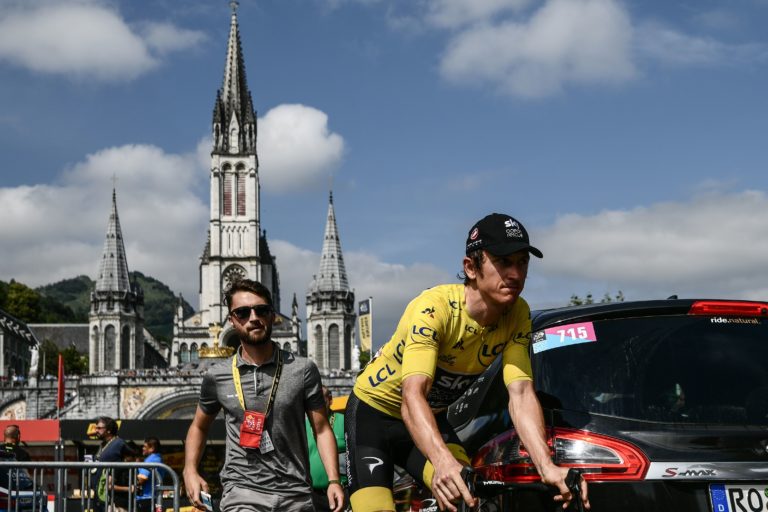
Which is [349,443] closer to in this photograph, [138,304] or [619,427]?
[619,427]

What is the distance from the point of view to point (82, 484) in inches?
306

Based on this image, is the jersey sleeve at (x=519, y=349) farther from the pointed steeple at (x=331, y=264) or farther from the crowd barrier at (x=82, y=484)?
the pointed steeple at (x=331, y=264)

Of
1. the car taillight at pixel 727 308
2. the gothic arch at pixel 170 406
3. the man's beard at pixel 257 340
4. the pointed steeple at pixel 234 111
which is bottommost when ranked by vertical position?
the car taillight at pixel 727 308

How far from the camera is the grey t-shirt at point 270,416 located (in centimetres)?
500

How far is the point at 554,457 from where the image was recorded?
3.94m

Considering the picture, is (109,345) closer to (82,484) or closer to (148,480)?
(148,480)

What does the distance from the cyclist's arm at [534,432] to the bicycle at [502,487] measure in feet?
0.10

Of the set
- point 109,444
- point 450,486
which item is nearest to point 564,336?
point 450,486

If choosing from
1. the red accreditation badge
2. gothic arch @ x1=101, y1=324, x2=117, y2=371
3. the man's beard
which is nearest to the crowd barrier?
the red accreditation badge

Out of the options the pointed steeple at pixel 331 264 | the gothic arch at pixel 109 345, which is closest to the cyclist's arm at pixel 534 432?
the gothic arch at pixel 109 345

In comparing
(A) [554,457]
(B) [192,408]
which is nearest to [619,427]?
(A) [554,457]

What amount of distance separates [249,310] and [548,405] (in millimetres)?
1682

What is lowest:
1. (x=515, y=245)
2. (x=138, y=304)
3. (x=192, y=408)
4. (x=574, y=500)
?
(x=574, y=500)

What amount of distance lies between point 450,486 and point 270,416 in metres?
1.68
